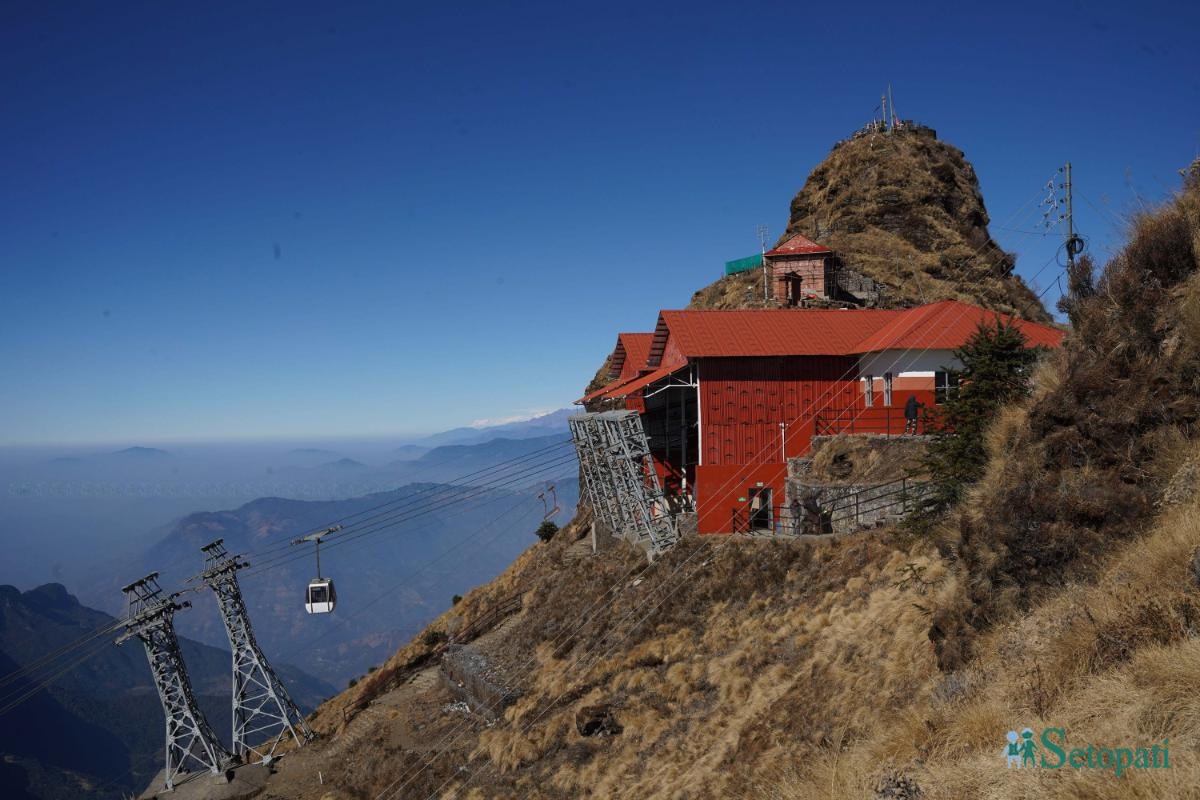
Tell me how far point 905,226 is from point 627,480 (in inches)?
1652

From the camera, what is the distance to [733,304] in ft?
177

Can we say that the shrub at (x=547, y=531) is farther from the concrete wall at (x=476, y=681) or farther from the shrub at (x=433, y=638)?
the concrete wall at (x=476, y=681)

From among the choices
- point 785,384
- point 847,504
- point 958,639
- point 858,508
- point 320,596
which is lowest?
point 320,596

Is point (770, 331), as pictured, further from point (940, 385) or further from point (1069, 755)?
point (1069, 755)

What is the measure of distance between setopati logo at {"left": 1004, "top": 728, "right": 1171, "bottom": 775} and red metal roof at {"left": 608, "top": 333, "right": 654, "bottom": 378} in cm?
3304

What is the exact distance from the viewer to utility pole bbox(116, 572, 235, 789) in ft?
104

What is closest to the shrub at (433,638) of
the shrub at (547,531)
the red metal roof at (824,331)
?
the shrub at (547,531)

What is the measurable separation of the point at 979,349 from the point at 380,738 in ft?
81.0

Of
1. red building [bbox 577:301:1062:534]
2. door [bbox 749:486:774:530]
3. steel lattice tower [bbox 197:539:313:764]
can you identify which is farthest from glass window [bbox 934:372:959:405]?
steel lattice tower [bbox 197:539:313:764]

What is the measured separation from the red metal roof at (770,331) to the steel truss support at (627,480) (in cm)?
429

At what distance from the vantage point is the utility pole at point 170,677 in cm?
3184

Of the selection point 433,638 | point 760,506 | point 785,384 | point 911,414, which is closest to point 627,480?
point 760,506

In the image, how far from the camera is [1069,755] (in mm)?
6465

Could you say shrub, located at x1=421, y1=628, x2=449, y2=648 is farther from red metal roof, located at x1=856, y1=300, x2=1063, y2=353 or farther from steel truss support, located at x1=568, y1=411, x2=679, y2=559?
red metal roof, located at x1=856, y1=300, x2=1063, y2=353
